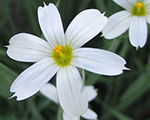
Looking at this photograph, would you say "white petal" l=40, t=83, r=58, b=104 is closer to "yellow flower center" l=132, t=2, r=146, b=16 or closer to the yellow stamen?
the yellow stamen

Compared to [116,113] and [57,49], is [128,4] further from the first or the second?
[116,113]

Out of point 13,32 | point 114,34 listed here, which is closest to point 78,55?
point 114,34

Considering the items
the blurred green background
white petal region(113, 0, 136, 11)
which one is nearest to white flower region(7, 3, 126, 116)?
white petal region(113, 0, 136, 11)

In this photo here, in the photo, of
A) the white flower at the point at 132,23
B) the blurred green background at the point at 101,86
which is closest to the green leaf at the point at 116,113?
the blurred green background at the point at 101,86

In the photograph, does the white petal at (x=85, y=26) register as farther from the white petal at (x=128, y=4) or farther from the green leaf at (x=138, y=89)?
the green leaf at (x=138, y=89)

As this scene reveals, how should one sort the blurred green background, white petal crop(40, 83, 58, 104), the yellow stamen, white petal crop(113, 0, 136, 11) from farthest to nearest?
the blurred green background
white petal crop(40, 83, 58, 104)
white petal crop(113, 0, 136, 11)
the yellow stamen

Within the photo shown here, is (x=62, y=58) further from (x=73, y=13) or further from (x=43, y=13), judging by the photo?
(x=73, y=13)

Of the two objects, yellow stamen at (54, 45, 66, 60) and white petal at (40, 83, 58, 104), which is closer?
yellow stamen at (54, 45, 66, 60)
